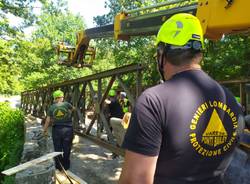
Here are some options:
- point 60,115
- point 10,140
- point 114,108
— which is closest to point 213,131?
point 60,115

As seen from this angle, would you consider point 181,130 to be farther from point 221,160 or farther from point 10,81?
Result: point 10,81

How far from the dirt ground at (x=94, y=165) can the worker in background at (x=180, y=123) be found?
18.7 feet

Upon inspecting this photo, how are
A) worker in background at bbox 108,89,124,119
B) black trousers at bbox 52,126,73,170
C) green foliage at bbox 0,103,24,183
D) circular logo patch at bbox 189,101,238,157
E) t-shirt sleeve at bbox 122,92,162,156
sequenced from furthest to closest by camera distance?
worker in background at bbox 108,89,124,119, green foliage at bbox 0,103,24,183, black trousers at bbox 52,126,73,170, circular logo patch at bbox 189,101,238,157, t-shirt sleeve at bbox 122,92,162,156

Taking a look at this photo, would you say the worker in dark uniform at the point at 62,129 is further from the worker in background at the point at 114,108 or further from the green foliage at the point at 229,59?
the green foliage at the point at 229,59

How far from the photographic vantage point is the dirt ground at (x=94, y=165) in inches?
304

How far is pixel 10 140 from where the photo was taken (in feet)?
35.4

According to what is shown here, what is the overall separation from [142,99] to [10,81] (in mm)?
20002

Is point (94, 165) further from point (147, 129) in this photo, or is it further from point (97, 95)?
point (147, 129)

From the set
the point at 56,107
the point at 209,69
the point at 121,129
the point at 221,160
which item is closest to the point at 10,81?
the point at 209,69

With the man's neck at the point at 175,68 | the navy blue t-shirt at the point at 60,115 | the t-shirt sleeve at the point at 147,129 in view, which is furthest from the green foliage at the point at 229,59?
the t-shirt sleeve at the point at 147,129

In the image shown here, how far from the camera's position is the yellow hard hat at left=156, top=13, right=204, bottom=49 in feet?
6.36

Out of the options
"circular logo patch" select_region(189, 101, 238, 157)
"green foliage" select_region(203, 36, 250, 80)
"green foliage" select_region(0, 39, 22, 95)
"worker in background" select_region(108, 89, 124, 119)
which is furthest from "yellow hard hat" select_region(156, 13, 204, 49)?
"green foliage" select_region(0, 39, 22, 95)

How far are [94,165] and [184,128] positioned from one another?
721cm

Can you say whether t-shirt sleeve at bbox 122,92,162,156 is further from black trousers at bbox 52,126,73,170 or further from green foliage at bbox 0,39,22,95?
green foliage at bbox 0,39,22,95
